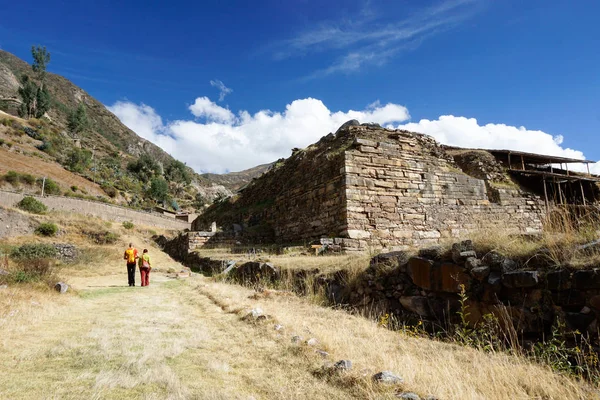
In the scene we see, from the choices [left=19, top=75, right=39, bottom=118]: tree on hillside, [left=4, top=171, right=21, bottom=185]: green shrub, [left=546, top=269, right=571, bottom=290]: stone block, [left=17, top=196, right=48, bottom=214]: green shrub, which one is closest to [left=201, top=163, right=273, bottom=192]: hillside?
[left=19, top=75, right=39, bottom=118]: tree on hillside

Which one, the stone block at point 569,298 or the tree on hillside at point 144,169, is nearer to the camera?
the stone block at point 569,298

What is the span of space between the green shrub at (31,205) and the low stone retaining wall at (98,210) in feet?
2.64

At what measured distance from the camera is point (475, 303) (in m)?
4.14

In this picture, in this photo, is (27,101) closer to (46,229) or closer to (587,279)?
(46,229)

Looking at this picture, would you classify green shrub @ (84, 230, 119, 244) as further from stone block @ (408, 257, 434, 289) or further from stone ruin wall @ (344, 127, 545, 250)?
stone block @ (408, 257, 434, 289)

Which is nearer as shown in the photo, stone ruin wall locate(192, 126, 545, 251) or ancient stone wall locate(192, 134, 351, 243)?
stone ruin wall locate(192, 126, 545, 251)

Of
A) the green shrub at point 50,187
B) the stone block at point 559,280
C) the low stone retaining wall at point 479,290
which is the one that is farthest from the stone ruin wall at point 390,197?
the green shrub at point 50,187

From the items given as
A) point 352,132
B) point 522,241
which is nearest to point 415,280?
point 522,241

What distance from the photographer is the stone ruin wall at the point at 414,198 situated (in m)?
10.7

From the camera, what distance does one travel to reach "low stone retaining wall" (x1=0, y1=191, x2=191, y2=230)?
2991 cm

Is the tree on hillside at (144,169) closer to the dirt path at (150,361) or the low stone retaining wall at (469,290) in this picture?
the dirt path at (150,361)

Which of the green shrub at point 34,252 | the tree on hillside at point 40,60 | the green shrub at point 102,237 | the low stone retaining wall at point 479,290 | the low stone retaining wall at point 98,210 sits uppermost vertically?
the tree on hillside at point 40,60

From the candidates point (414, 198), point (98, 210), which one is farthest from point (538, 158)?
point (98, 210)

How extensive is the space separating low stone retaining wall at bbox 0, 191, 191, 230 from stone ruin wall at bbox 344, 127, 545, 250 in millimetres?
30126
